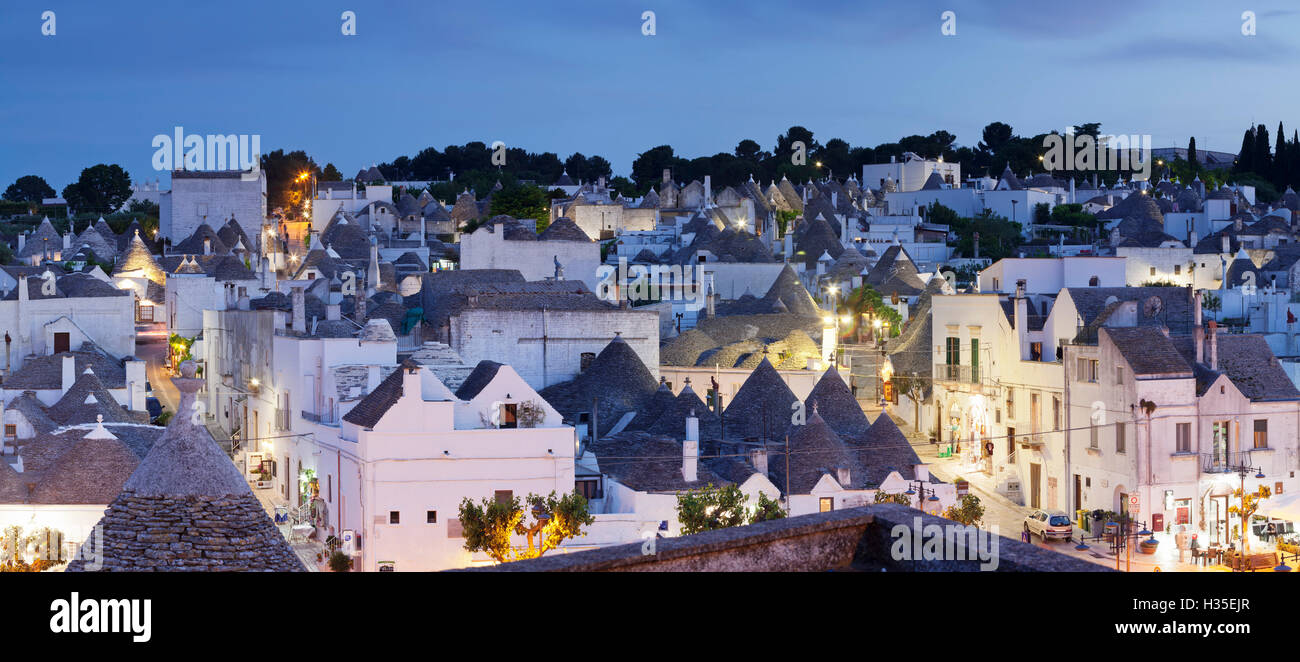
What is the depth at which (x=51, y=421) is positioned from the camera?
3675 centimetres

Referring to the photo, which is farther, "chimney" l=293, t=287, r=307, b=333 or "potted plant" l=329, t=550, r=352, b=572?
"chimney" l=293, t=287, r=307, b=333

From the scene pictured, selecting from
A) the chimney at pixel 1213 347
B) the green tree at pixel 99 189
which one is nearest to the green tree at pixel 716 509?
the chimney at pixel 1213 347

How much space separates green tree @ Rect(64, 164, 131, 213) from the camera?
9594cm

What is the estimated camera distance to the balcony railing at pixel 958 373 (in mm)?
42594

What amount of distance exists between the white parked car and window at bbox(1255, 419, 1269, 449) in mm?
5528

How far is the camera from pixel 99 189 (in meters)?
96.2

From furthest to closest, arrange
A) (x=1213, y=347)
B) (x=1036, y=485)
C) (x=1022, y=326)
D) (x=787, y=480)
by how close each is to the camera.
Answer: (x=1022, y=326) < (x=1036, y=485) < (x=1213, y=347) < (x=787, y=480)

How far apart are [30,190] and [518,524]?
88.5 meters

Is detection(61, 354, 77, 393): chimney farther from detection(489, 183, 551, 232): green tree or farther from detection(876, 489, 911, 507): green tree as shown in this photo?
detection(489, 183, 551, 232): green tree

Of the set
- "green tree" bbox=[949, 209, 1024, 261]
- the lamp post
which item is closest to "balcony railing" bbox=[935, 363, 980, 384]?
the lamp post

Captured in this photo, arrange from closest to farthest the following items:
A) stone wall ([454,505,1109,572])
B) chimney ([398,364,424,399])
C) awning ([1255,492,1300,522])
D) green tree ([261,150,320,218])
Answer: stone wall ([454,505,1109,572])
awning ([1255,492,1300,522])
chimney ([398,364,424,399])
green tree ([261,150,320,218])

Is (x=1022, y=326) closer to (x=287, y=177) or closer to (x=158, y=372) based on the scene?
(x=158, y=372)

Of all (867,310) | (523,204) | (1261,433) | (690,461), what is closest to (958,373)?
Answer: (1261,433)
